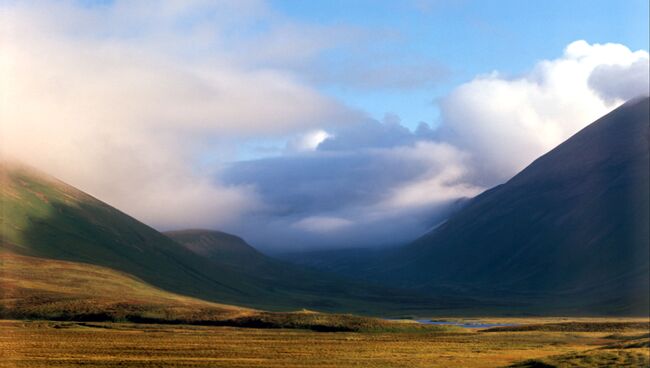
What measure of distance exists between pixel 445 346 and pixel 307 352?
77.3 feet

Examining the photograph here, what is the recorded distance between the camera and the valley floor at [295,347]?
315 feet

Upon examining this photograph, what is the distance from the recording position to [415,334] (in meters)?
158

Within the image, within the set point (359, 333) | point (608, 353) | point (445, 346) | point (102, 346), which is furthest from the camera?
point (359, 333)

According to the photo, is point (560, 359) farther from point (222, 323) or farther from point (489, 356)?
point (222, 323)

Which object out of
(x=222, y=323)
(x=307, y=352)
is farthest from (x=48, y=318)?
(x=307, y=352)

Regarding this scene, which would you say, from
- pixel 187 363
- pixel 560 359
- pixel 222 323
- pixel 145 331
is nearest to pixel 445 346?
pixel 560 359

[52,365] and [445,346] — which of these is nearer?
[52,365]

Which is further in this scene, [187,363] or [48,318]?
[48,318]

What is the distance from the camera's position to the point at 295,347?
121 m

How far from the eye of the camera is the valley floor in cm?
9601

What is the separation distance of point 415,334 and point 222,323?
44.6 metres

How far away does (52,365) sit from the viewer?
9244 cm

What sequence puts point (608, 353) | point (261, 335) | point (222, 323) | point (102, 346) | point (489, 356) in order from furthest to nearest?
point (222, 323) < point (261, 335) < point (102, 346) < point (489, 356) < point (608, 353)

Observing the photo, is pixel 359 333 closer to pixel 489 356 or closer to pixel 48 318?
pixel 489 356
